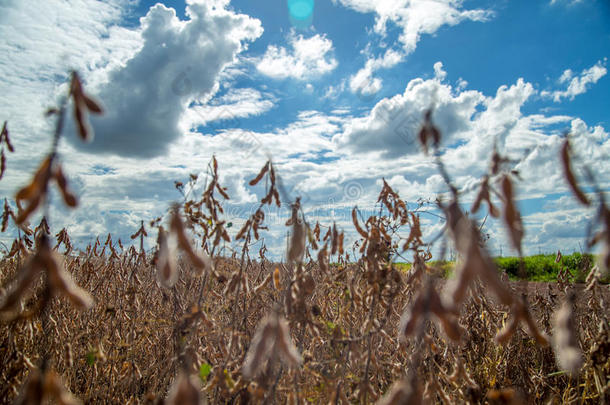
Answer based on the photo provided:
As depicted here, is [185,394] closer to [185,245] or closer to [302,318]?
[185,245]

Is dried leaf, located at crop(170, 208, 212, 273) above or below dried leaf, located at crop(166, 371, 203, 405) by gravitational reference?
above

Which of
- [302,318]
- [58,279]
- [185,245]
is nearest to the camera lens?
[58,279]

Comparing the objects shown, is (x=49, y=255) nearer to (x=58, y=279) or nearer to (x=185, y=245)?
(x=58, y=279)

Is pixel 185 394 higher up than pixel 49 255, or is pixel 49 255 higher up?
pixel 49 255

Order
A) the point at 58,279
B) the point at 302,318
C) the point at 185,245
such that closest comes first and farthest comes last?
1. the point at 58,279
2. the point at 185,245
3. the point at 302,318

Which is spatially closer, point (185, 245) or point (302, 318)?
point (185, 245)

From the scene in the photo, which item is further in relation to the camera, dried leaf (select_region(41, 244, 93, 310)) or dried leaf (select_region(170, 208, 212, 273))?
dried leaf (select_region(170, 208, 212, 273))

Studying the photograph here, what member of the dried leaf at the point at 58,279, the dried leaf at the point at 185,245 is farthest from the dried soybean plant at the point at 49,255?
the dried leaf at the point at 185,245

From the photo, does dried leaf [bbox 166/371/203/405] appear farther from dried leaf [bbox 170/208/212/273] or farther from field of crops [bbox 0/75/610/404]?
dried leaf [bbox 170/208/212/273]

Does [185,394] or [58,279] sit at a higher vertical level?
[58,279]

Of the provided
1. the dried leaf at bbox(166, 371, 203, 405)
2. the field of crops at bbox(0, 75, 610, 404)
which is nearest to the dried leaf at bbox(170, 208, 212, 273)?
the field of crops at bbox(0, 75, 610, 404)

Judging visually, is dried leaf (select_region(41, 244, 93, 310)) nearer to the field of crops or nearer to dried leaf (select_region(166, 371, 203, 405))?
the field of crops

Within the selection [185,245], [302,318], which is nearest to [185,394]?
[185,245]

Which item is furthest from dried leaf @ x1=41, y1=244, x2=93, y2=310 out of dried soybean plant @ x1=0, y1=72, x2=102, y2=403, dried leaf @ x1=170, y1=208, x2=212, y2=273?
dried leaf @ x1=170, y1=208, x2=212, y2=273
